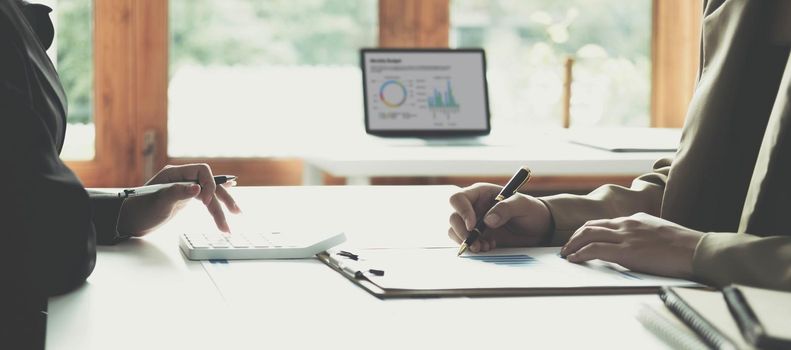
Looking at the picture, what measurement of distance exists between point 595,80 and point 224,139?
1.45m

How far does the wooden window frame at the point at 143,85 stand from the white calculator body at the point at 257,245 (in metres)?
2.37

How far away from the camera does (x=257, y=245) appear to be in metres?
1.22

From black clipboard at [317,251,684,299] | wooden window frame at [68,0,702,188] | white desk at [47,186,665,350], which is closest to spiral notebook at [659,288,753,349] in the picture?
white desk at [47,186,665,350]

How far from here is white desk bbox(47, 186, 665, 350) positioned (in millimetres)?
826

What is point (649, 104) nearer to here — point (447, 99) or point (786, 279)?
point (447, 99)

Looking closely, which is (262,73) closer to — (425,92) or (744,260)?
(425,92)

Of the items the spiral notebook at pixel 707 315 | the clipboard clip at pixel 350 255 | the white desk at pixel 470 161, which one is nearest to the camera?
the spiral notebook at pixel 707 315

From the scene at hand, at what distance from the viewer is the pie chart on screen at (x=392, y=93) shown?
10.2ft

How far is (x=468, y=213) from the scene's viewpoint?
50.2 inches

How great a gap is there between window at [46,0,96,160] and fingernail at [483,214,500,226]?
8.54ft

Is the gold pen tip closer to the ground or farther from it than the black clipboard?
farther from it

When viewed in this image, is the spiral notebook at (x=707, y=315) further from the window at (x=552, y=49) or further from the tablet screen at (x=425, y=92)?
the window at (x=552, y=49)

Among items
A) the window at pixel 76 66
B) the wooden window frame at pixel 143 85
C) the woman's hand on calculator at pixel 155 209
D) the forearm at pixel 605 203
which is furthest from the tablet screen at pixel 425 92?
the woman's hand on calculator at pixel 155 209

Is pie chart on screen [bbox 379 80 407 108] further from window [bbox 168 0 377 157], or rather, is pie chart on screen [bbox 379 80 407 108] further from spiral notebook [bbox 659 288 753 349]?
spiral notebook [bbox 659 288 753 349]
